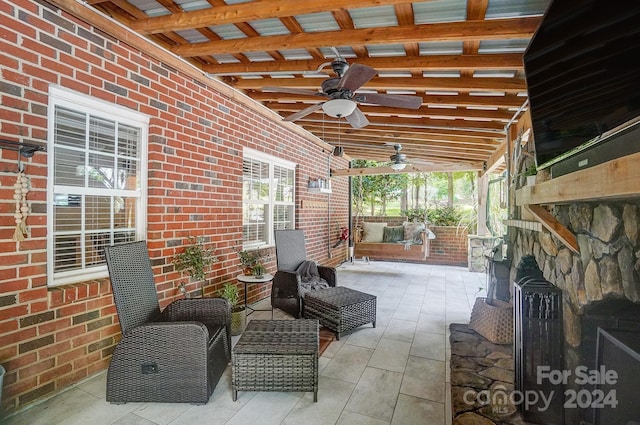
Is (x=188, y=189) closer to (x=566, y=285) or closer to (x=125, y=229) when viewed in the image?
(x=125, y=229)

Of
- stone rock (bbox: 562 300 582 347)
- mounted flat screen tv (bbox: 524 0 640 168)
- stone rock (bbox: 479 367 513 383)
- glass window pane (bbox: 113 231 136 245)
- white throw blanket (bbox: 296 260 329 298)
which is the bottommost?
stone rock (bbox: 479 367 513 383)

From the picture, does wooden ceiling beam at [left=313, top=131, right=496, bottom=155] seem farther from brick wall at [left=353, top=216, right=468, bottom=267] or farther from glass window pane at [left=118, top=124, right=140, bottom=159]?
glass window pane at [left=118, top=124, right=140, bottom=159]

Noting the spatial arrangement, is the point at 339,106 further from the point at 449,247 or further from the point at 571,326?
the point at 449,247

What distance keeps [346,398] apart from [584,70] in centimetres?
223

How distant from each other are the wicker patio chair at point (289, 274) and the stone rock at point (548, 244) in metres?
2.28

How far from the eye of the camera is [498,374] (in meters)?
2.41

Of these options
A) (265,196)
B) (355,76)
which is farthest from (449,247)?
(355,76)

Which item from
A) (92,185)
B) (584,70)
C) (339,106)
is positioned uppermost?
(339,106)

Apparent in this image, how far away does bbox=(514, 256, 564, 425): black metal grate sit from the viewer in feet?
6.28

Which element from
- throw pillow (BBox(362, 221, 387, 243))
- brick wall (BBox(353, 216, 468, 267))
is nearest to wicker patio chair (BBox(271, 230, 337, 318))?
throw pillow (BBox(362, 221, 387, 243))

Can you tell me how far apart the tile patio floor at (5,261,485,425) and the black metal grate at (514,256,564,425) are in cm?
54

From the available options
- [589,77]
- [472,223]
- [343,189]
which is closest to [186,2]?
[589,77]

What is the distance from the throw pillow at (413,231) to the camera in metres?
7.04

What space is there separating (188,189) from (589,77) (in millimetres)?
3082
